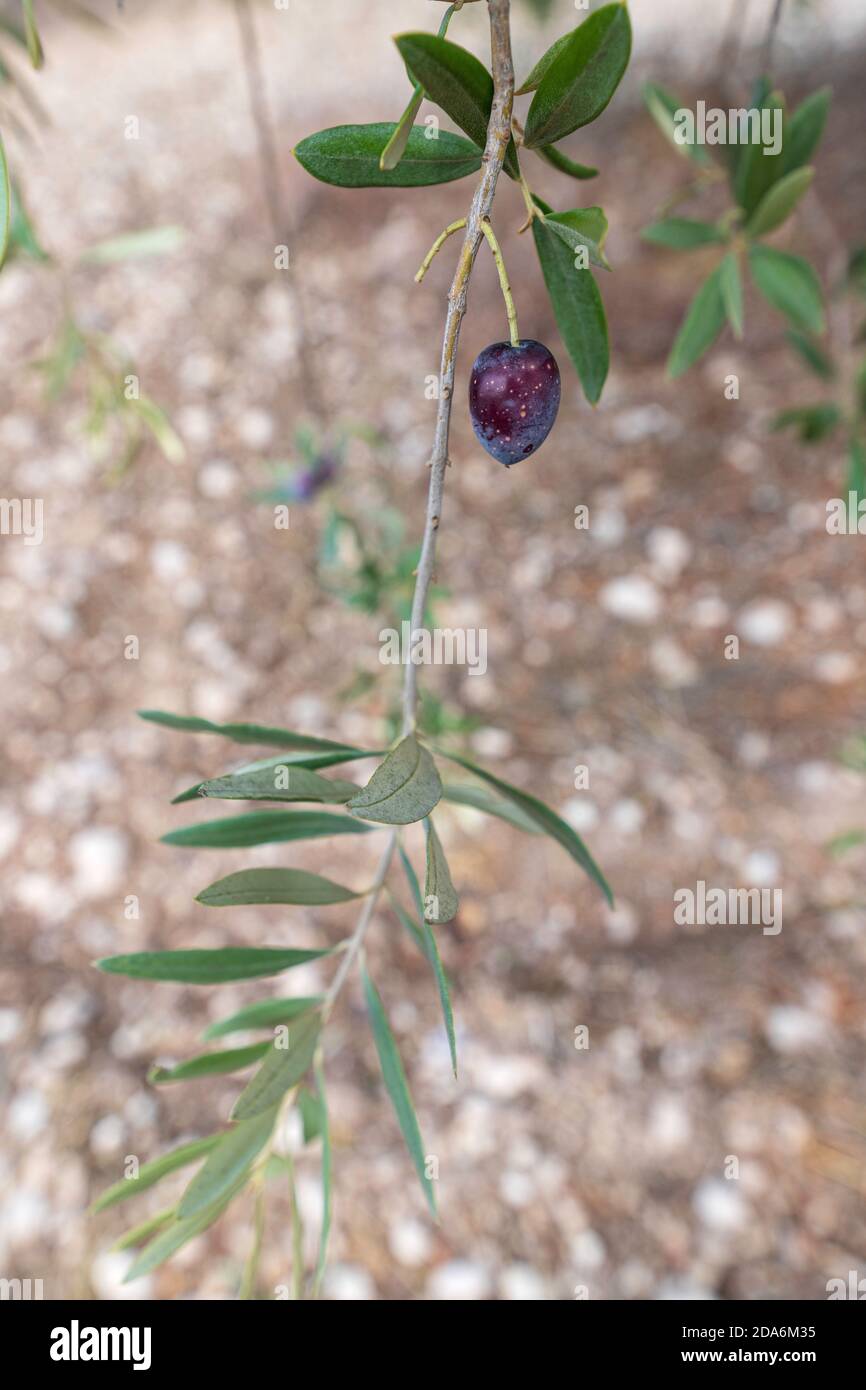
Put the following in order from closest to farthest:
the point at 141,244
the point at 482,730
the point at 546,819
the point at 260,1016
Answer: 1. the point at 546,819
2. the point at 260,1016
3. the point at 141,244
4. the point at 482,730

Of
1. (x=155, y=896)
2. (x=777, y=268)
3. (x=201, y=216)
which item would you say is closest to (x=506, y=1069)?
(x=155, y=896)

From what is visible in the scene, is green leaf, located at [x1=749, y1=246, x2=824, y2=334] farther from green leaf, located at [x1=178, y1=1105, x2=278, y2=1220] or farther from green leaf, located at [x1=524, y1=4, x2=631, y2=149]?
green leaf, located at [x1=178, y1=1105, x2=278, y2=1220]

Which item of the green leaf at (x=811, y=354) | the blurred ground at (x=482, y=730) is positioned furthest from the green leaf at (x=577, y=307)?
the blurred ground at (x=482, y=730)

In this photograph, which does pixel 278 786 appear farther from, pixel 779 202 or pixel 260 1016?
pixel 779 202

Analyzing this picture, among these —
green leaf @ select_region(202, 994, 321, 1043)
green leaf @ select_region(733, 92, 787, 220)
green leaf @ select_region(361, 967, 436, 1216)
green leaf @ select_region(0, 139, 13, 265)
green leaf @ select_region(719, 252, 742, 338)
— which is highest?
green leaf @ select_region(733, 92, 787, 220)

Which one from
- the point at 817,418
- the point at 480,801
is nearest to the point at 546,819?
the point at 480,801

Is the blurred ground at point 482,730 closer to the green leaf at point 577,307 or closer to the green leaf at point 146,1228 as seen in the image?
the green leaf at point 146,1228

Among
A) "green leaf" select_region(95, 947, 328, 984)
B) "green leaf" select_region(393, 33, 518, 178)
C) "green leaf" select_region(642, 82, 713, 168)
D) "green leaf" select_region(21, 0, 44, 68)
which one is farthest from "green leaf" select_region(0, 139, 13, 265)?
"green leaf" select_region(642, 82, 713, 168)
